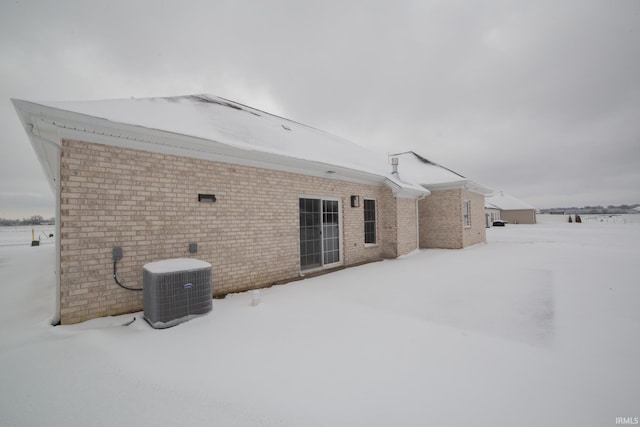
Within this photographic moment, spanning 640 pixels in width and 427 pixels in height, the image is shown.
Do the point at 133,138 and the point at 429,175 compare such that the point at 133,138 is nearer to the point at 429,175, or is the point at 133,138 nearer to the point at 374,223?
the point at 374,223

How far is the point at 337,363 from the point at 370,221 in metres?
7.23

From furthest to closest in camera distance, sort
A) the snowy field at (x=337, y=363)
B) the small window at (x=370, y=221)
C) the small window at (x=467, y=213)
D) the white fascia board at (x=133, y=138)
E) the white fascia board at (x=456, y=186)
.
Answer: the small window at (x=467, y=213) < the white fascia board at (x=456, y=186) < the small window at (x=370, y=221) < the white fascia board at (x=133, y=138) < the snowy field at (x=337, y=363)

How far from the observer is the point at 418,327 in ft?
11.4

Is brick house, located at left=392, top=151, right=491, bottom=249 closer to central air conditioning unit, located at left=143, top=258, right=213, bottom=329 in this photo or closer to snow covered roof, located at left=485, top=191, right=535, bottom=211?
central air conditioning unit, located at left=143, top=258, right=213, bottom=329

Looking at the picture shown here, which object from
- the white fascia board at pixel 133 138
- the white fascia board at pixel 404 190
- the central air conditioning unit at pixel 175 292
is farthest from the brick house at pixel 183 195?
the white fascia board at pixel 404 190

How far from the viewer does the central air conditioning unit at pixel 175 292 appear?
336 cm

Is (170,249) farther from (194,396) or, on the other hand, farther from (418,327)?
(418,327)

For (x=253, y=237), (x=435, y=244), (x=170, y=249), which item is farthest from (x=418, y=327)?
(x=435, y=244)

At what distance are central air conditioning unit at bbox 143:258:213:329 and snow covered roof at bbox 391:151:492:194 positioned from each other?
10.1 meters

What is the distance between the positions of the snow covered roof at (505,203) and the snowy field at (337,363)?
3616 centimetres

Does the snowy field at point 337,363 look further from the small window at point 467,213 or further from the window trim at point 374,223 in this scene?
the small window at point 467,213

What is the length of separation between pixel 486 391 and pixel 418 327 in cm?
135

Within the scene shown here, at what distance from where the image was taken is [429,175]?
44.1ft

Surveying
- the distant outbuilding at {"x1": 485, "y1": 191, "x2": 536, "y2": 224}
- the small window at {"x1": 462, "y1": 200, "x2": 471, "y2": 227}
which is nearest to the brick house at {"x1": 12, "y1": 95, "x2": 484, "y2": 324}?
the small window at {"x1": 462, "y1": 200, "x2": 471, "y2": 227}
